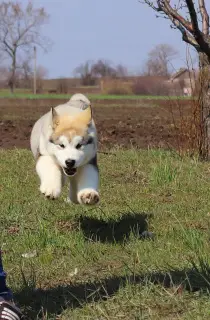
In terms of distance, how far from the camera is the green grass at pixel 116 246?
371cm

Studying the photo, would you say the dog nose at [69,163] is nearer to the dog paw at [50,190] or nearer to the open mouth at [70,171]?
the open mouth at [70,171]

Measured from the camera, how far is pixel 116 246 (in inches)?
199

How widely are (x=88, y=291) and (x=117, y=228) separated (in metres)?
1.70

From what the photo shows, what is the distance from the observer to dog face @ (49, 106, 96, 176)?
485 cm

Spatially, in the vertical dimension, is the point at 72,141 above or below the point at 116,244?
above

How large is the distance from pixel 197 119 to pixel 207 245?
4.44 meters

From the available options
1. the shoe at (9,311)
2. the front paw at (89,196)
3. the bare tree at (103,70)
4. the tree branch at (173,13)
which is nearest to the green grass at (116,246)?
the shoe at (9,311)

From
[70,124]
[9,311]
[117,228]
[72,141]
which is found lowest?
[117,228]

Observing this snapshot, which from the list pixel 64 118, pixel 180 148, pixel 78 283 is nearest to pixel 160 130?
pixel 180 148

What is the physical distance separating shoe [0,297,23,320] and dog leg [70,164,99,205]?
148 centimetres

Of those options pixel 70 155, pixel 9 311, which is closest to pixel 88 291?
pixel 9 311

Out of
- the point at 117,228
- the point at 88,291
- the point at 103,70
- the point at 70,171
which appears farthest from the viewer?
the point at 103,70

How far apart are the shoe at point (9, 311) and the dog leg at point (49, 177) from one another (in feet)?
4.87

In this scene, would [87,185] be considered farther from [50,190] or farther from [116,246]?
[116,246]
